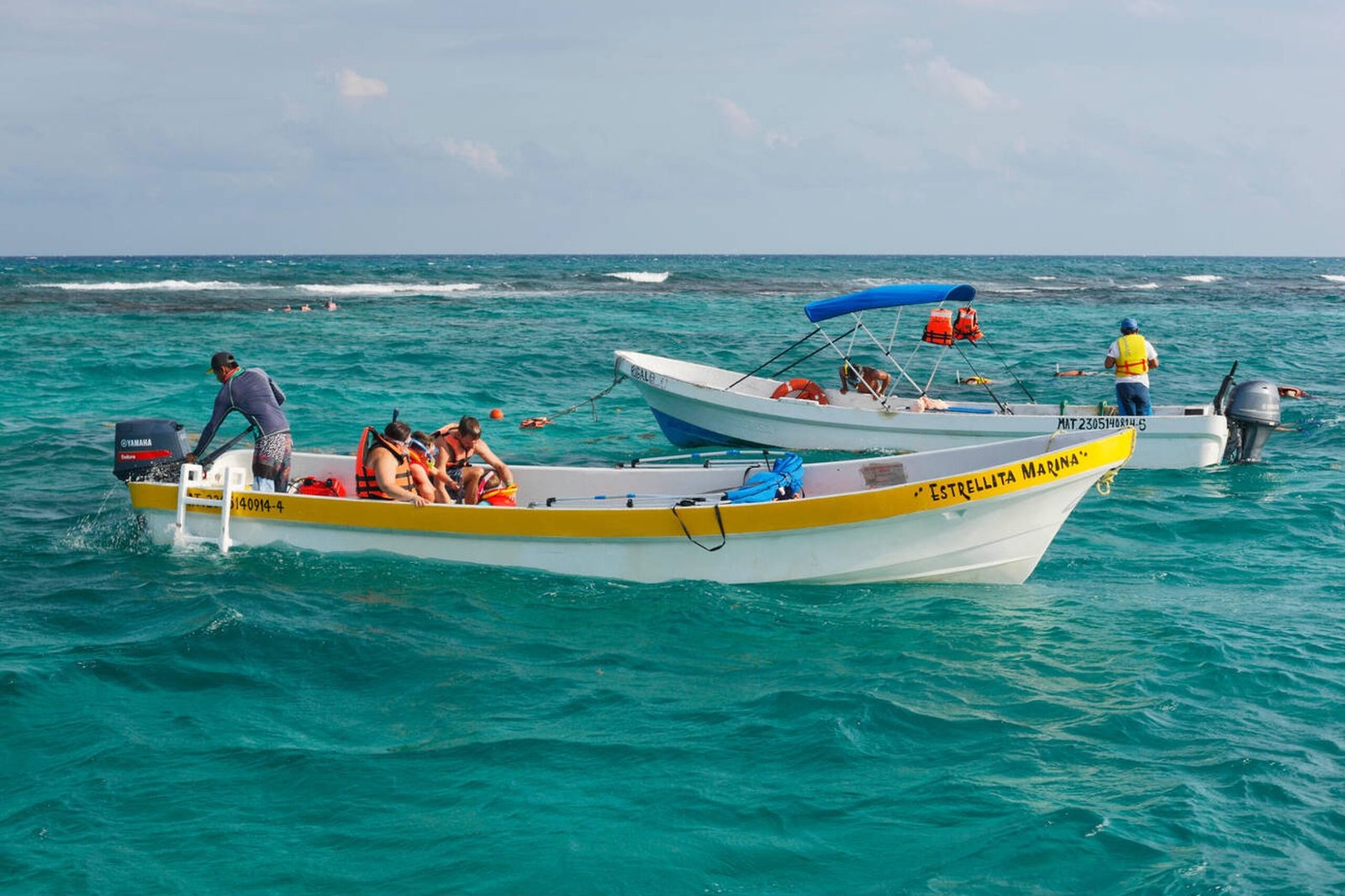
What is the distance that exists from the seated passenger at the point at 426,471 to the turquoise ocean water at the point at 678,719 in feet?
2.42

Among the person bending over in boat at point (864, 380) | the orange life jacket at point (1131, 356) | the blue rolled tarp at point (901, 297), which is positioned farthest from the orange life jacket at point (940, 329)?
the orange life jacket at point (1131, 356)

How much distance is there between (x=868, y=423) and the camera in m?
18.4

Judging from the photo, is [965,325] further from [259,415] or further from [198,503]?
[198,503]

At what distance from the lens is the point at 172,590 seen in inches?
455

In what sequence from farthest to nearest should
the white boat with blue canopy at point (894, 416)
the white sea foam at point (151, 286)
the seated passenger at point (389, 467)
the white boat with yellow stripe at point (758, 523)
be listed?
the white sea foam at point (151, 286)
the white boat with blue canopy at point (894, 416)
the seated passenger at point (389, 467)
the white boat with yellow stripe at point (758, 523)

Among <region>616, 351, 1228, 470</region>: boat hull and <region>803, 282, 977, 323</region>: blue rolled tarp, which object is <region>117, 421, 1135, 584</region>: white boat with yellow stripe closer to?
<region>803, 282, 977, 323</region>: blue rolled tarp

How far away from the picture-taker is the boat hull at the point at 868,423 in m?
17.6

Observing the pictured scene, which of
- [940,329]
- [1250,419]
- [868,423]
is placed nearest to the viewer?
[1250,419]

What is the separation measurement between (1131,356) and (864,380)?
416 cm

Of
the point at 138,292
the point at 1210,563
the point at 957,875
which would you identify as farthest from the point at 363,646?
the point at 138,292

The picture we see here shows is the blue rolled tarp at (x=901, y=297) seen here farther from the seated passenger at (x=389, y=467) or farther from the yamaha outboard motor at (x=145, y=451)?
the yamaha outboard motor at (x=145, y=451)

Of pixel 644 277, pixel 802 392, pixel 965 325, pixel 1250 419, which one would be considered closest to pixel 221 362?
pixel 802 392

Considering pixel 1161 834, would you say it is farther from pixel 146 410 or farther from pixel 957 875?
pixel 146 410

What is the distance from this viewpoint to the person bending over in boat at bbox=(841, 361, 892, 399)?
64.4ft
